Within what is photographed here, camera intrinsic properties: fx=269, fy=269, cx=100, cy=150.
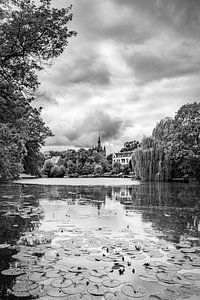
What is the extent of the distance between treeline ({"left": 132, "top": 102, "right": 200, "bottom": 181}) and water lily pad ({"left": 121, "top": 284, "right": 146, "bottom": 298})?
1028 inches

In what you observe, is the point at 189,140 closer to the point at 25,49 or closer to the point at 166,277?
the point at 25,49

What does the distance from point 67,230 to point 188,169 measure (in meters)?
26.8

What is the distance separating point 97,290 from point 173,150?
2850cm

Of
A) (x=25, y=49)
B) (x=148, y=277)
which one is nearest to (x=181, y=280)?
(x=148, y=277)

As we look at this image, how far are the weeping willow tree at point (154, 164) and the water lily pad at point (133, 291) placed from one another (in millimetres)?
32636

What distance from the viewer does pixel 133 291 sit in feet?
11.0

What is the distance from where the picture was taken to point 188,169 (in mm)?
31297

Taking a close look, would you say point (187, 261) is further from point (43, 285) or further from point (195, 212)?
point (195, 212)

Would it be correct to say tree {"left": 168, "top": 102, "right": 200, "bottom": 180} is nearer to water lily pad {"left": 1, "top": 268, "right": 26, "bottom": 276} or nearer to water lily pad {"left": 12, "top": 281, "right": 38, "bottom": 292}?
water lily pad {"left": 1, "top": 268, "right": 26, "bottom": 276}

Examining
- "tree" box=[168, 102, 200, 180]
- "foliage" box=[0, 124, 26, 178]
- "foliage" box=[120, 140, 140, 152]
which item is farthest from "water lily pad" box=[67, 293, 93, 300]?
"foliage" box=[120, 140, 140, 152]

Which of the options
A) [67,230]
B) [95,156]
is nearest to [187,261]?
[67,230]

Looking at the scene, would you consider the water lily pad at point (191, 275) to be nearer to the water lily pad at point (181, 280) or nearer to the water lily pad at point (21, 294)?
the water lily pad at point (181, 280)

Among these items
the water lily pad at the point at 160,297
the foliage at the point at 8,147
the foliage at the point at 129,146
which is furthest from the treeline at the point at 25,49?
the foliage at the point at 129,146

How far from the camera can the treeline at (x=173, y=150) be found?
28875 mm
